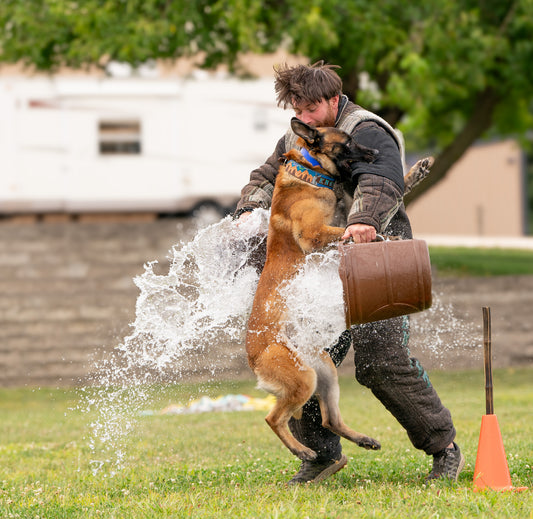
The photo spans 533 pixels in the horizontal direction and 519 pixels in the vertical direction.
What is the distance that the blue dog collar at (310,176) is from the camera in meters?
4.85

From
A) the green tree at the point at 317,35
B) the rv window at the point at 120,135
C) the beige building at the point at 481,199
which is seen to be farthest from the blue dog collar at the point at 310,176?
the beige building at the point at 481,199

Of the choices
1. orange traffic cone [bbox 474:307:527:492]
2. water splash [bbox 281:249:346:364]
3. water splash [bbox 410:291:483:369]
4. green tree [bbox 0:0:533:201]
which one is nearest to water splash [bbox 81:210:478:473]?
water splash [bbox 281:249:346:364]

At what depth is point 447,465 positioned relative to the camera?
4992 millimetres

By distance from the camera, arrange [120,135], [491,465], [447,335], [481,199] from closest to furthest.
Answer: [491,465]
[447,335]
[120,135]
[481,199]

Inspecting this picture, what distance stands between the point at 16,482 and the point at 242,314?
6.03 feet

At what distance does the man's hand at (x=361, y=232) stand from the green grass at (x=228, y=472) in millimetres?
1335

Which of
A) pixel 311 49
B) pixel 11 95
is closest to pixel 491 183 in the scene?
pixel 11 95

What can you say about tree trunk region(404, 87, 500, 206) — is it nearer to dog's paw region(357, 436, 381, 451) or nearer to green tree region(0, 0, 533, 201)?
green tree region(0, 0, 533, 201)

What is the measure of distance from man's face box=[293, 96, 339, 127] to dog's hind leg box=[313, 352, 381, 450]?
133cm

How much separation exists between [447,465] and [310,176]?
183 cm

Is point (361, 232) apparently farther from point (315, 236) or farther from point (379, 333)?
point (379, 333)

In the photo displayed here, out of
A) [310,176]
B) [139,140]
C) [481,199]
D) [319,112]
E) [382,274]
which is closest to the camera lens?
[382,274]

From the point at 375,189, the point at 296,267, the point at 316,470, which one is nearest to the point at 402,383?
the point at 316,470

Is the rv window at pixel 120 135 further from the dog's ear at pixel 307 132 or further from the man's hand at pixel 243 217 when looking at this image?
the dog's ear at pixel 307 132
